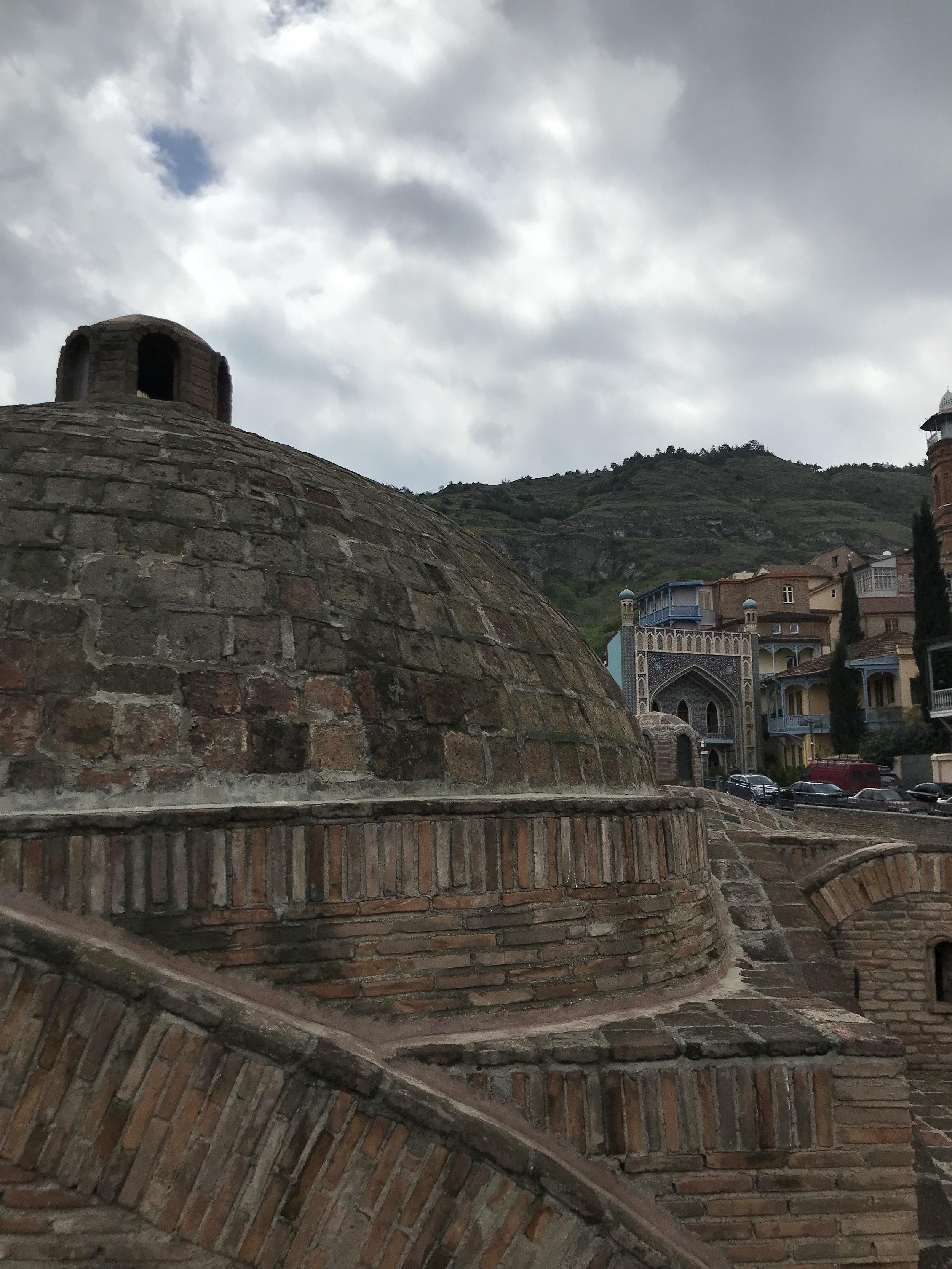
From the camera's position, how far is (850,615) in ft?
109

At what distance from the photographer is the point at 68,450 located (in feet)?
11.8

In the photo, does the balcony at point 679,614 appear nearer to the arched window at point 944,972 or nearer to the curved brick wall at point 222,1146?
the arched window at point 944,972

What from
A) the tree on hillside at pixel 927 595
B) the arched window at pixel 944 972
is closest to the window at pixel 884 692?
the tree on hillside at pixel 927 595

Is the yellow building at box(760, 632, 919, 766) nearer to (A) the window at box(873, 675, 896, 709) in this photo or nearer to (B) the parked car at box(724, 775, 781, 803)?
(A) the window at box(873, 675, 896, 709)

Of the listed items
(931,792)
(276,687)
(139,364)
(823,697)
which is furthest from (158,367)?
(823,697)

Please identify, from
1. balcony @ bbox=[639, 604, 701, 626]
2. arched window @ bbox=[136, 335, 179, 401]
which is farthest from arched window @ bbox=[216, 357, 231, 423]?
balcony @ bbox=[639, 604, 701, 626]

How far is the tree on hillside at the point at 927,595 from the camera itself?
2633cm

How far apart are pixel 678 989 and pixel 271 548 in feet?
7.73

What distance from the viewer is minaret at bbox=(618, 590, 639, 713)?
2797 cm

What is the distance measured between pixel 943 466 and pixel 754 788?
21.4 m

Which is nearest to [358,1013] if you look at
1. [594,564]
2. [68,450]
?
[68,450]

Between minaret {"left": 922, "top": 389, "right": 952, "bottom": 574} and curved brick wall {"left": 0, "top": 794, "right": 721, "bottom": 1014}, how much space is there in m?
37.0

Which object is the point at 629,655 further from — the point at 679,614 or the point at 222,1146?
the point at 222,1146

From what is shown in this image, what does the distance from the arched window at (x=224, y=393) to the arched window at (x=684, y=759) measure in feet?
34.3
